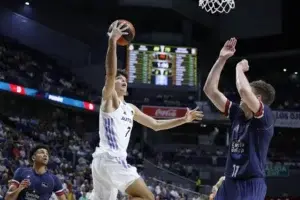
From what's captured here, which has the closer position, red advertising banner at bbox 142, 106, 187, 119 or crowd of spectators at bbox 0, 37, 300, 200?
crowd of spectators at bbox 0, 37, 300, 200

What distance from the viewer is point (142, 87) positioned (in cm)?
2573

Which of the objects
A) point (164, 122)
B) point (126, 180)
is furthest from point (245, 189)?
point (164, 122)

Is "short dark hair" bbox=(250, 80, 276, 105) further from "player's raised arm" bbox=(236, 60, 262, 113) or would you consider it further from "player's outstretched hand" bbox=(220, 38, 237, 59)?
"player's outstretched hand" bbox=(220, 38, 237, 59)

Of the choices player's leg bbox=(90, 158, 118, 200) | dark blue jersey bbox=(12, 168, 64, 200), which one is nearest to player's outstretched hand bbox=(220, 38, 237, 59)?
player's leg bbox=(90, 158, 118, 200)

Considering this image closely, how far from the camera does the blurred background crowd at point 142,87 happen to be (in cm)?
2495

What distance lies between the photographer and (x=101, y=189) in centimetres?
528

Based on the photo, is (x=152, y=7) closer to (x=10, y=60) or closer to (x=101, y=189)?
(x=10, y=60)

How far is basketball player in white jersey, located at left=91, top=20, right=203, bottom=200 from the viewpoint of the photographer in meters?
5.06

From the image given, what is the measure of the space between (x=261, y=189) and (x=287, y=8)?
1132 inches

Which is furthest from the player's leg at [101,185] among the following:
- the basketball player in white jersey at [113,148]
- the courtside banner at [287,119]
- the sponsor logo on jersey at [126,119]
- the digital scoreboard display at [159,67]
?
the courtside banner at [287,119]

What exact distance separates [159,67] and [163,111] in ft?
8.98

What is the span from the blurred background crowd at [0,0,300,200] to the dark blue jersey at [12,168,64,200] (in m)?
14.7

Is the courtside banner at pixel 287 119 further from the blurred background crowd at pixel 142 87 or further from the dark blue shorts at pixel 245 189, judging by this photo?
the dark blue shorts at pixel 245 189

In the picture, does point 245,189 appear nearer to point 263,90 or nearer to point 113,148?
point 263,90
